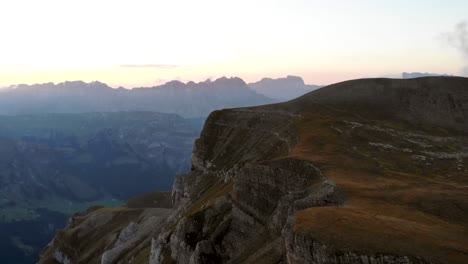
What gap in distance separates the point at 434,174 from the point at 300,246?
4728cm

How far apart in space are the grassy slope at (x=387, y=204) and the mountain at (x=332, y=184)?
0.16 meters

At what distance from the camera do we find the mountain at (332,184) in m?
37.9

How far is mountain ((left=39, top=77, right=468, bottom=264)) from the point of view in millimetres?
37906

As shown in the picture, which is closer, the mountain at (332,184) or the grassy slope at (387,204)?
the grassy slope at (387,204)

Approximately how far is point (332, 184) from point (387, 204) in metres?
8.22

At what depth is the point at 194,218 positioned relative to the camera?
89.4m

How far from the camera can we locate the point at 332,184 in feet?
182

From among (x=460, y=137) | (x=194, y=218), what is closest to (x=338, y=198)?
(x=194, y=218)

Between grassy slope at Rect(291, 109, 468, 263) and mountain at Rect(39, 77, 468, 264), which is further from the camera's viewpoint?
mountain at Rect(39, 77, 468, 264)

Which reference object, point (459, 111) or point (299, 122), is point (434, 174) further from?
point (459, 111)

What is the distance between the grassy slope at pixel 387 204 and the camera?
35.2m

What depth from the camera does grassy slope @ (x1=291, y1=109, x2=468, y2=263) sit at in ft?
116

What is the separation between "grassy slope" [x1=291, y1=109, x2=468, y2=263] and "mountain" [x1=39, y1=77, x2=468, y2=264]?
0.16 meters

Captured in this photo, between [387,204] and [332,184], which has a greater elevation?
[332,184]
